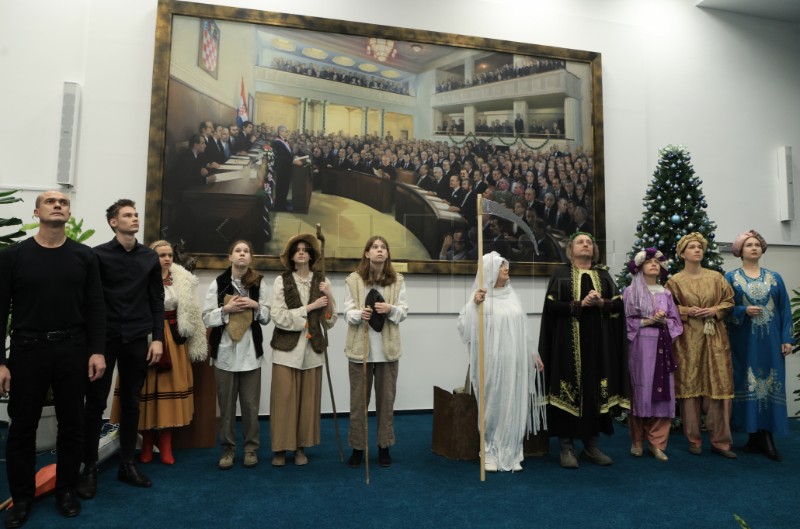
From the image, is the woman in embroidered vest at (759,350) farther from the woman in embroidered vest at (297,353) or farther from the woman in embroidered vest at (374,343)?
the woman in embroidered vest at (297,353)

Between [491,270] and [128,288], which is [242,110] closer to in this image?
[128,288]

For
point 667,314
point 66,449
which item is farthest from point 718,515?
point 66,449

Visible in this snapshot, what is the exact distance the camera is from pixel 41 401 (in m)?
2.83

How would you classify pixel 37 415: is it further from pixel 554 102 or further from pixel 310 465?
pixel 554 102

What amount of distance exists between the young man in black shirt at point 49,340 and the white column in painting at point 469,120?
4212 mm

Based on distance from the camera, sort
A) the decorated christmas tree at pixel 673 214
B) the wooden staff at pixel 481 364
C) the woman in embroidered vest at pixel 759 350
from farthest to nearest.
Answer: the decorated christmas tree at pixel 673 214 < the woman in embroidered vest at pixel 759 350 < the wooden staff at pixel 481 364

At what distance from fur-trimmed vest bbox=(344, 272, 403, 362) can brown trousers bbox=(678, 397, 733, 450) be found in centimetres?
251

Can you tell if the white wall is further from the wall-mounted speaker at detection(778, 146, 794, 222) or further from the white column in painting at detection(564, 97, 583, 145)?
the white column in painting at detection(564, 97, 583, 145)

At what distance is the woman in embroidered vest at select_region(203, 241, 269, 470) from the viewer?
3797mm

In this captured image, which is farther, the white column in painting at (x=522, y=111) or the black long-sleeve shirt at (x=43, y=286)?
the white column in painting at (x=522, y=111)

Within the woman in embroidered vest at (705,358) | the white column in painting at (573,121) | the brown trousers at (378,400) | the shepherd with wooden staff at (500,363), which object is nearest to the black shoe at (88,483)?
the brown trousers at (378,400)

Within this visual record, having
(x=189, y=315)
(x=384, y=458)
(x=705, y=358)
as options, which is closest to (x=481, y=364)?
(x=384, y=458)

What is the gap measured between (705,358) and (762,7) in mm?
5243

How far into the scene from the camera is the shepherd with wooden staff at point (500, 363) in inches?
149
